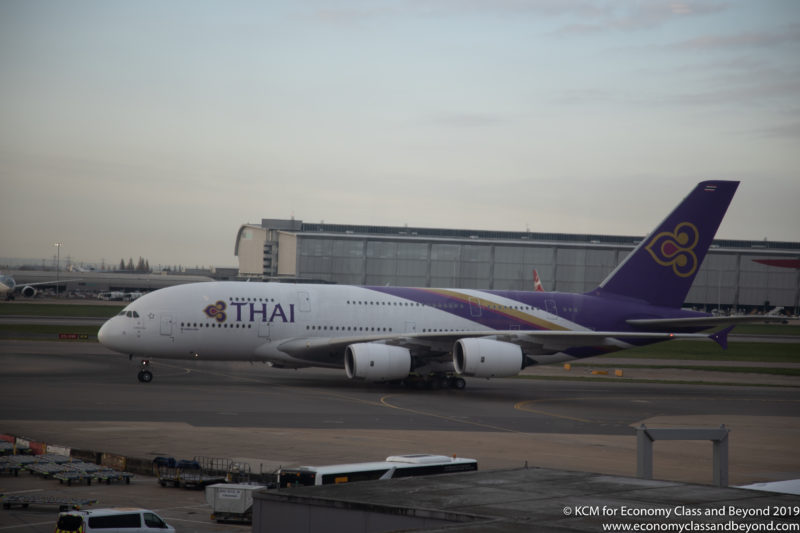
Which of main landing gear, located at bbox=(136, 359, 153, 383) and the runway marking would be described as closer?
the runway marking

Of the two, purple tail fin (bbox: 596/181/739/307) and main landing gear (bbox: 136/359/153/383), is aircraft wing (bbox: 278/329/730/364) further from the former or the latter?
main landing gear (bbox: 136/359/153/383)

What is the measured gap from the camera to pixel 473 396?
4328 cm

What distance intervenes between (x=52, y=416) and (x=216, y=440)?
741 centimetres

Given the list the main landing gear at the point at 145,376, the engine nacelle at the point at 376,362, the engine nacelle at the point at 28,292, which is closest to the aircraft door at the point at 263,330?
the engine nacelle at the point at 376,362

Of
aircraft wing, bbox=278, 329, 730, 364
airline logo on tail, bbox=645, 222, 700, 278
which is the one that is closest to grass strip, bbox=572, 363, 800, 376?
airline logo on tail, bbox=645, 222, 700, 278

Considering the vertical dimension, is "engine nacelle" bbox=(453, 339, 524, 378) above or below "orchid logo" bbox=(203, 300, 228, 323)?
below

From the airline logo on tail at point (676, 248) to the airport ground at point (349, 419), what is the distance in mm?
6733

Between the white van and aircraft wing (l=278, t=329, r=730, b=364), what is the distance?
26.2 meters

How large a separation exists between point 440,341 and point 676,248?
14.9m

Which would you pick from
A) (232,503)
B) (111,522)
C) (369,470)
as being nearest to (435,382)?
(369,470)

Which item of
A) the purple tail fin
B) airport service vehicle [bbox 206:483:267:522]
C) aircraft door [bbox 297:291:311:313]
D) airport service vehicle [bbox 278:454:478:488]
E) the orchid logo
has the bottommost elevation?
airport service vehicle [bbox 206:483:267:522]

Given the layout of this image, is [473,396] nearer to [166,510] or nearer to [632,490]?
[166,510]

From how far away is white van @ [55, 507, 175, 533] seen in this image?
15.8 m

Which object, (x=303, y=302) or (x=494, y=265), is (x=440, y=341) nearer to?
(x=303, y=302)
